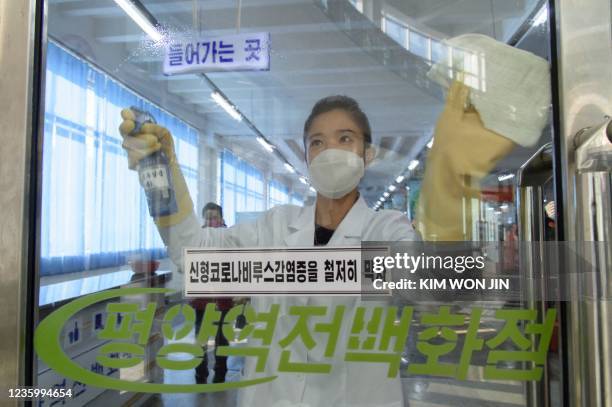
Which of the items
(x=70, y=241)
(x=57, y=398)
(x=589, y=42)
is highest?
(x=589, y=42)

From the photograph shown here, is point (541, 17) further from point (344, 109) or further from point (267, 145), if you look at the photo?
point (267, 145)

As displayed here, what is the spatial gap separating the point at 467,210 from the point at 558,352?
0.33m

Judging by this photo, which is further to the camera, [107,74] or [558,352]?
[107,74]

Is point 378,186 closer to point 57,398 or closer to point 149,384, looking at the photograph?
point 149,384

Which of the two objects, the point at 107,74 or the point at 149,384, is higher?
the point at 107,74

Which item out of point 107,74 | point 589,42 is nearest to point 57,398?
point 107,74

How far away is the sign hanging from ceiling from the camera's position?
36.7 inches

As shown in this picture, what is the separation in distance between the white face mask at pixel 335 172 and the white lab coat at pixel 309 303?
0.05 m

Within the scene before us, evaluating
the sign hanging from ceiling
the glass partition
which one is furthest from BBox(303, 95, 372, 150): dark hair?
the sign hanging from ceiling

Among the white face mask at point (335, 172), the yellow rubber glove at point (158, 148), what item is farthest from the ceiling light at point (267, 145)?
the yellow rubber glove at point (158, 148)

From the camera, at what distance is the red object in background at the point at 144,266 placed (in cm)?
96

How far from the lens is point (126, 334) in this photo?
0.93 metres

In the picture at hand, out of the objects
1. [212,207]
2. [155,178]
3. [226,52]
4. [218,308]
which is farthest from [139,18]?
[218,308]

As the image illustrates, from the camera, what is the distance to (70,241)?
1.00m
